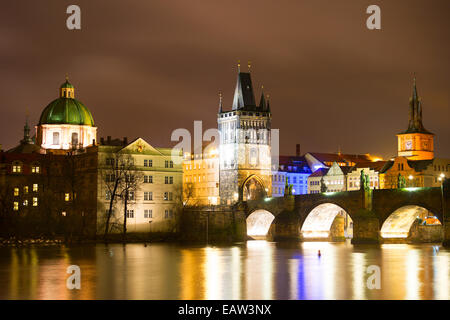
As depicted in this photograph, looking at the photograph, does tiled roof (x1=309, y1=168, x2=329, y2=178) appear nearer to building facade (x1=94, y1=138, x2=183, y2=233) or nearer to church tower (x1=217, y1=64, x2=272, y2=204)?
church tower (x1=217, y1=64, x2=272, y2=204)

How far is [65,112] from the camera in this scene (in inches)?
5037

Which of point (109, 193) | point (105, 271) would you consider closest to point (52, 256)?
point (105, 271)

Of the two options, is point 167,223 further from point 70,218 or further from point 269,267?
point 269,267

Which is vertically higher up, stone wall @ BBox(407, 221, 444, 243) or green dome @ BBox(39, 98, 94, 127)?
green dome @ BBox(39, 98, 94, 127)

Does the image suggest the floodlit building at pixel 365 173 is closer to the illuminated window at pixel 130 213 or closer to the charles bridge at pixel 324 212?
the charles bridge at pixel 324 212

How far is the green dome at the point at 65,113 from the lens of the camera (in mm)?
127438

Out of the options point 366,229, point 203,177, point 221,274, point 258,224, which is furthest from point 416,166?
point 221,274

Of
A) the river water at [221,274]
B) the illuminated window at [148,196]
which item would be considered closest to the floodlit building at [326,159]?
the illuminated window at [148,196]

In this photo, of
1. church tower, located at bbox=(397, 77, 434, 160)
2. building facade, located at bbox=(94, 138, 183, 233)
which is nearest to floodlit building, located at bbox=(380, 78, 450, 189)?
church tower, located at bbox=(397, 77, 434, 160)

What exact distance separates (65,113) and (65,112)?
170mm

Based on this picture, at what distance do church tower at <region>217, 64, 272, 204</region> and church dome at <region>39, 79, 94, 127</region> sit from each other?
25.3 meters

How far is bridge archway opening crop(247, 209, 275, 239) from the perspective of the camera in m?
117

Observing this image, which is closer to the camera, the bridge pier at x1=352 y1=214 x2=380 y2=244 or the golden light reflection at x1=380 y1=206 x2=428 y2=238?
the golden light reflection at x1=380 y1=206 x2=428 y2=238

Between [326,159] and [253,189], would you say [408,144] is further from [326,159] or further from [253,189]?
[253,189]
